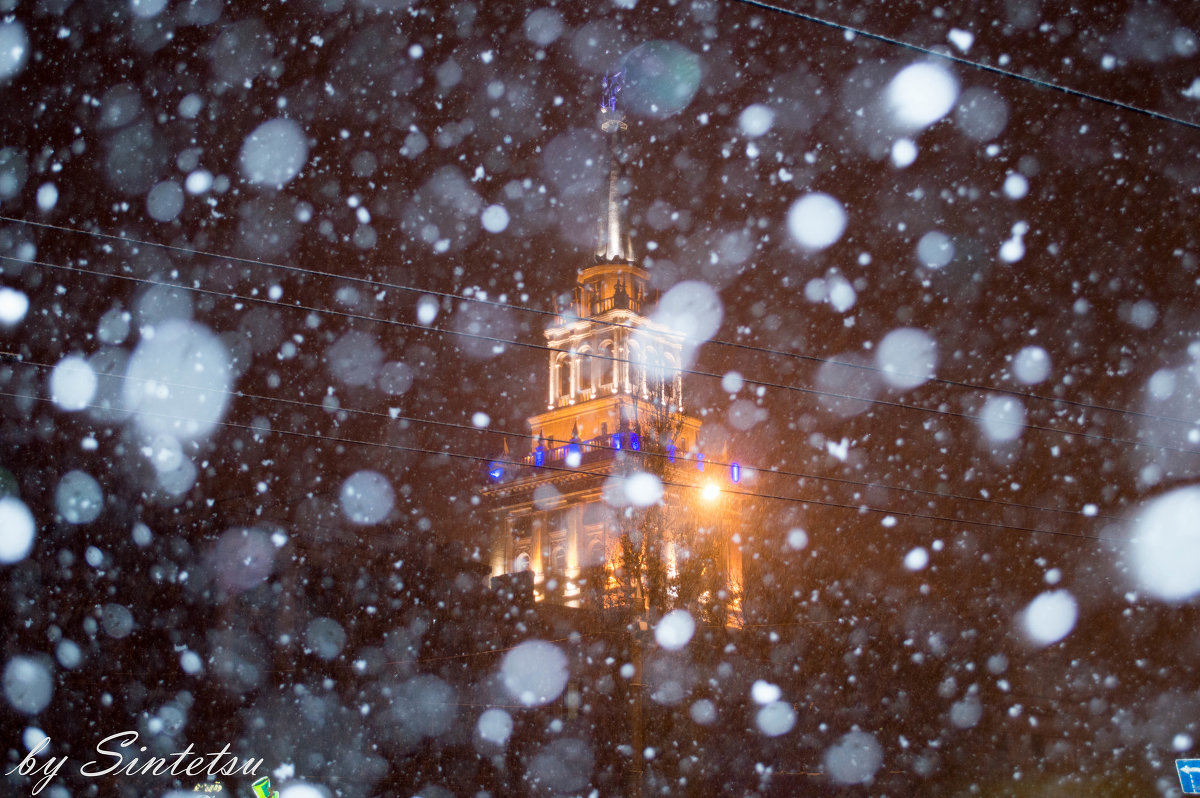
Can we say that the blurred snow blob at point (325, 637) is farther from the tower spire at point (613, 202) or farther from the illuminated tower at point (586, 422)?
the tower spire at point (613, 202)

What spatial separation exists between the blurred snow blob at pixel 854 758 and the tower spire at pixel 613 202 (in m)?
31.5

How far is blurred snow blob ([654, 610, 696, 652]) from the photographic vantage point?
78.4 ft

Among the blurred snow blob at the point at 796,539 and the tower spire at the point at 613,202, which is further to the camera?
the tower spire at the point at 613,202

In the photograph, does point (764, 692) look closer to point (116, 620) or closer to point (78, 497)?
point (116, 620)

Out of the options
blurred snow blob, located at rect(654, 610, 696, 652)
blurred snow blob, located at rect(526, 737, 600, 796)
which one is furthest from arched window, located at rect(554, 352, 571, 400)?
blurred snow blob, located at rect(526, 737, 600, 796)

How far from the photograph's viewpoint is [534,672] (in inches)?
1117

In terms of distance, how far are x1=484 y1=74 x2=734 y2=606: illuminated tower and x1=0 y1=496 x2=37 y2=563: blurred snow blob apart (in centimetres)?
2983

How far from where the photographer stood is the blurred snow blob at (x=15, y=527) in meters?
14.5

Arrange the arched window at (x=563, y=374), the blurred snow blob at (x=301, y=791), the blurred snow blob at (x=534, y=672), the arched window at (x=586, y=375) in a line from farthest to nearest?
the arched window at (x=563, y=374) < the arched window at (x=586, y=375) < the blurred snow blob at (x=534, y=672) < the blurred snow blob at (x=301, y=791)

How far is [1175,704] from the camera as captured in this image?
86.8 feet

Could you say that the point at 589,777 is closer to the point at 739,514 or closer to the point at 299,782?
the point at 299,782

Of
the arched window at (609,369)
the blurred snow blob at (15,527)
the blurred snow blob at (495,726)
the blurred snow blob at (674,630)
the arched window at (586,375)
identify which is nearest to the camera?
the blurred snow blob at (15,527)

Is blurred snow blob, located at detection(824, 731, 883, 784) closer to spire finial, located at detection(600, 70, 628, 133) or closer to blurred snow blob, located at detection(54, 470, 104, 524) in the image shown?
blurred snow blob, located at detection(54, 470, 104, 524)

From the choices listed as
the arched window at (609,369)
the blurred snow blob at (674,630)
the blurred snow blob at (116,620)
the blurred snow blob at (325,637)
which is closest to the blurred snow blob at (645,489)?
the blurred snow blob at (674,630)
